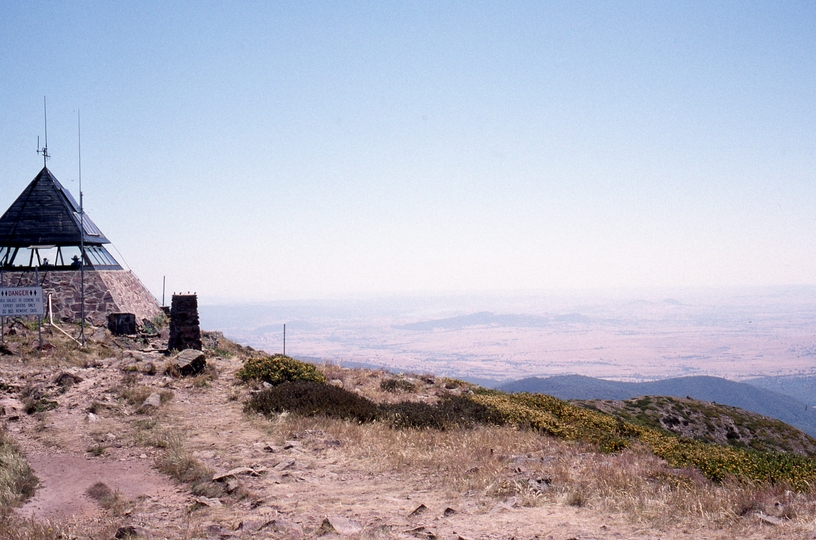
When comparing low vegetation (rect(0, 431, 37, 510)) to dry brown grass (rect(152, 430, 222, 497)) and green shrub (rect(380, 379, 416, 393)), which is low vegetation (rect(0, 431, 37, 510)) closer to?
dry brown grass (rect(152, 430, 222, 497))

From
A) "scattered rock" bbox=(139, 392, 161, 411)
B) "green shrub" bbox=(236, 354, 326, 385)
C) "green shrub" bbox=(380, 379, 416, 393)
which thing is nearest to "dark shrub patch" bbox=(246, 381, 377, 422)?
"green shrub" bbox=(236, 354, 326, 385)

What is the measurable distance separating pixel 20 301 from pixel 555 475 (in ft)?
63.6

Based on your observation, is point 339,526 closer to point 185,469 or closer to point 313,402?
point 185,469

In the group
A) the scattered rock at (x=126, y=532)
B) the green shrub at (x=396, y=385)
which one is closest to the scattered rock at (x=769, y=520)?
the scattered rock at (x=126, y=532)

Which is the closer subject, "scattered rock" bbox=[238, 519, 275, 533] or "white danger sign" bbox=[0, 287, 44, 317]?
"scattered rock" bbox=[238, 519, 275, 533]

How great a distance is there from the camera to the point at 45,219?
99.5ft

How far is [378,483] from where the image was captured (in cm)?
955

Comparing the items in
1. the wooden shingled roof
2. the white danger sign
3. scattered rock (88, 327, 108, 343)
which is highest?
the wooden shingled roof

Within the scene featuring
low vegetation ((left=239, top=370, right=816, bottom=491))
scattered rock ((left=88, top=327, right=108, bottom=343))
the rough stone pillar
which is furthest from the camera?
scattered rock ((left=88, top=327, right=108, bottom=343))

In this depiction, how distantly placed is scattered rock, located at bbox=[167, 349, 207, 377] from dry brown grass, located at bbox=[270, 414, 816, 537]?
20.3 feet

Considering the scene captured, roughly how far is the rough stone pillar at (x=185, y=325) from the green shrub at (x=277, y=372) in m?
3.96

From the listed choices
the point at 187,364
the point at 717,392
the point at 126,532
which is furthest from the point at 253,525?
the point at 717,392

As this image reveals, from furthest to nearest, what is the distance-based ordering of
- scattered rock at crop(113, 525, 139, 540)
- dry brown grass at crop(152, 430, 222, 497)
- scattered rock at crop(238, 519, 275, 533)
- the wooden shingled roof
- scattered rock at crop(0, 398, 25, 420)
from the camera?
the wooden shingled roof
scattered rock at crop(0, 398, 25, 420)
dry brown grass at crop(152, 430, 222, 497)
scattered rock at crop(238, 519, 275, 533)
scattered rock at crop(113, 525, 139, 540)

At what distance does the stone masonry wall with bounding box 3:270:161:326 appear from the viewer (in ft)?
90.0
